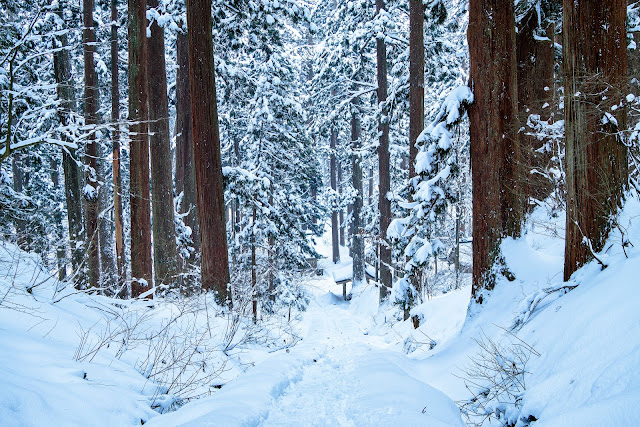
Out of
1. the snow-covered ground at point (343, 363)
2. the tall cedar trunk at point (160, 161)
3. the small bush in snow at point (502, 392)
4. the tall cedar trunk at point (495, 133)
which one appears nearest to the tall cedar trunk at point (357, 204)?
the tall cedar trunk at point (160, 161)

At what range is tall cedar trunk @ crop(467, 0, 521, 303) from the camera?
6.05 m

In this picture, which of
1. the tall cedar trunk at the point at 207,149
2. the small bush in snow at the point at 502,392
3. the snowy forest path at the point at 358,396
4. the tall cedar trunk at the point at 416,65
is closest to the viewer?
the small bush in snow at the point at 502,392

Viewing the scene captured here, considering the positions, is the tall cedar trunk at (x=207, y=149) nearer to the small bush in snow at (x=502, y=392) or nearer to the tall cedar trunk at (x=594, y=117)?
the small bush in snow at (x=502, y=392)

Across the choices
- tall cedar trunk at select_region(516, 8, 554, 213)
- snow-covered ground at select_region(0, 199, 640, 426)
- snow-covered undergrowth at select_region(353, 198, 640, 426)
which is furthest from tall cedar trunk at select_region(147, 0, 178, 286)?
tall cedar trunk at select_region(516, 8, 554, 213)

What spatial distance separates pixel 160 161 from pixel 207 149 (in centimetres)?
250

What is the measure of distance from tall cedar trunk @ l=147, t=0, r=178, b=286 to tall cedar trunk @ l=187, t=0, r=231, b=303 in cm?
219

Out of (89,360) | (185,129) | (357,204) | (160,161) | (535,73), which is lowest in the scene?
(357,204)

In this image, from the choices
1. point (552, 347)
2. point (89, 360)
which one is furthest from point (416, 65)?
point (89, 360)

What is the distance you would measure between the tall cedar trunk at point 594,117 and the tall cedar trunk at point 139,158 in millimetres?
8490

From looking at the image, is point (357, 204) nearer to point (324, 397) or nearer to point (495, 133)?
point (495, 133)

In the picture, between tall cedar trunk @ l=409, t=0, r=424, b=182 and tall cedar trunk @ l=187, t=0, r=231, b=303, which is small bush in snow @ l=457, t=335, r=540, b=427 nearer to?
tall cedar trunk @ l=187, t=0, r=231, b=303

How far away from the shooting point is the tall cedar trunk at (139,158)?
9.13 m

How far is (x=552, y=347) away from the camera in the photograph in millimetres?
3541

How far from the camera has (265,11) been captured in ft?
31.6
